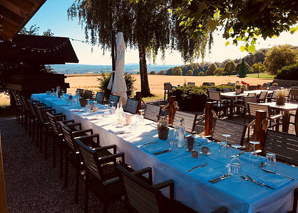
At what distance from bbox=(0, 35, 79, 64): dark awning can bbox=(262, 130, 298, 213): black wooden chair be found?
41.0 ft

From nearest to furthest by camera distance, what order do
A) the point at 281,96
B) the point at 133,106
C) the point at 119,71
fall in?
the point at 133,106, the point at 281,96, the point at 119,71

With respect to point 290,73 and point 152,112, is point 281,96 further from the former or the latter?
point 290,73

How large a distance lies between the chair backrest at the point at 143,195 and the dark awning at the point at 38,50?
12.3m

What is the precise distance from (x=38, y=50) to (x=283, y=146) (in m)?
13.2

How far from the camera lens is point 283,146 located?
3143 mm

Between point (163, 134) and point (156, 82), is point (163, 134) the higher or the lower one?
the higher one

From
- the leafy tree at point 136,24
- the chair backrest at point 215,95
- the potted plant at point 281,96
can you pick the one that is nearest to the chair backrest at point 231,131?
the potted plant at point 281,96

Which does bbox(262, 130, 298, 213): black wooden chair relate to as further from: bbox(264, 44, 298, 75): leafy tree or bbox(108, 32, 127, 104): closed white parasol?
bbox(264, 44, 298, 75): leafy tree

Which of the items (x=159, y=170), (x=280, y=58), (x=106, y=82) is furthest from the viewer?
(x=280, y=58)

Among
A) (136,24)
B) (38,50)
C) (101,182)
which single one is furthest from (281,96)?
(38,50)

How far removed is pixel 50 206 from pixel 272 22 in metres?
4.30

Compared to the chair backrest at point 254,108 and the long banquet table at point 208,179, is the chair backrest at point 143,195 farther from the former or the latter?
the chair backrest at point 254,108

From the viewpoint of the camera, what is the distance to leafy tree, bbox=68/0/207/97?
13.6 m

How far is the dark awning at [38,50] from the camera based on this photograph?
12.2m
